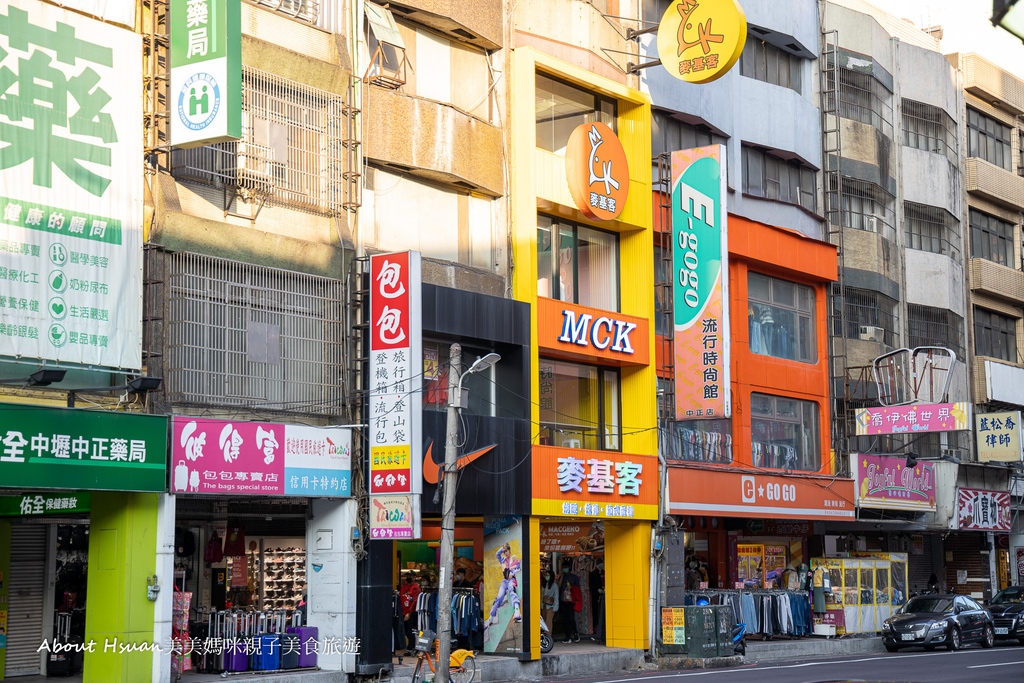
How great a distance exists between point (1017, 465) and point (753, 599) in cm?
1899

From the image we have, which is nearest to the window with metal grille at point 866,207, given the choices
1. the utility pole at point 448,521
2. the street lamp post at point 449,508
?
the street lamp post at point 449,508

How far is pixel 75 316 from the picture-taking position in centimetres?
1866

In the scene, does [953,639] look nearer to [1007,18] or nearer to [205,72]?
[205,72]

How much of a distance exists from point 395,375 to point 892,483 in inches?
806

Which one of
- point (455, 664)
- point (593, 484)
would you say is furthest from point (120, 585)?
point (593, 484)

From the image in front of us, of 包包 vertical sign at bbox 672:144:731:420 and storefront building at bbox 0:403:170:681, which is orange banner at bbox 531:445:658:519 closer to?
包包 vertical sign at bbox 672:144:731:420

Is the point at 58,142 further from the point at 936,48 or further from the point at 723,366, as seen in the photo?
the point at 936,48

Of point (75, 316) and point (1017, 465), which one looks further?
point (1017, 465)

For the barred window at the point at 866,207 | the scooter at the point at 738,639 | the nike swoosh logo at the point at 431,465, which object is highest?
the barred window at the point at 866,207

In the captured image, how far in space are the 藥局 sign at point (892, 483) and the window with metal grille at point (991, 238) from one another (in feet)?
41.3

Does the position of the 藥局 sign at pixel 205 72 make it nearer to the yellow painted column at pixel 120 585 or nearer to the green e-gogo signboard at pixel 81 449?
the green e-gogo signboard at pixel 81 449

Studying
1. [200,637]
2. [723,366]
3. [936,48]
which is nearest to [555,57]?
[723,366]

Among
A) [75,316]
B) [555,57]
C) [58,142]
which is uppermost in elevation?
[555,57]

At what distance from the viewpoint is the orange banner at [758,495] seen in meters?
30.0
